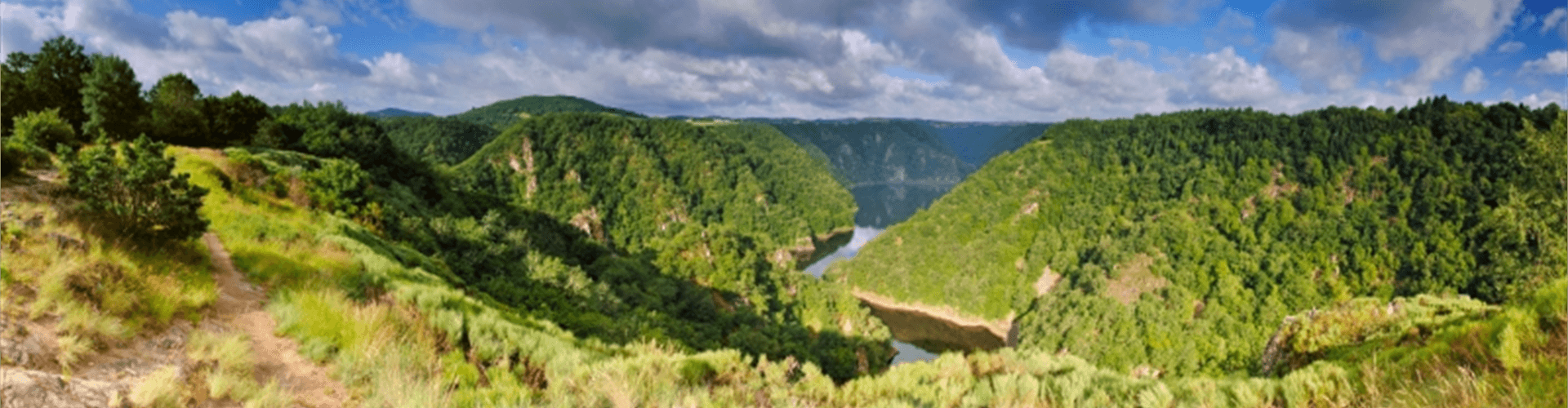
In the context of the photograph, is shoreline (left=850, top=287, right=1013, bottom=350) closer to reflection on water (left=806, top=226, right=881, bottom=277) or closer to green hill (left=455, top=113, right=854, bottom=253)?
reflection on water (left=806, top=226, right=881, bottom=277)

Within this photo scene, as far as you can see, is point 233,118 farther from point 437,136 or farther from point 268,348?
point 437,136

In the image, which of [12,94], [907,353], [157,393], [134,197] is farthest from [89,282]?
[907,353]

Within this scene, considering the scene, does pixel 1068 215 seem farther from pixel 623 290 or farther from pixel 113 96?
pixel 113 96

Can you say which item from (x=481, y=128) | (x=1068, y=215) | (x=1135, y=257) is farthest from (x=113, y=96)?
(x=481, y=128)

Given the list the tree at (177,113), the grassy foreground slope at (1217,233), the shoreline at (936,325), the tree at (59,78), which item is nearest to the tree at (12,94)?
the tree at (59,78)

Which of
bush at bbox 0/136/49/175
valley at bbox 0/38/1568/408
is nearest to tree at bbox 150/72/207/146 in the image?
valley at bbox 0/38/1568/408

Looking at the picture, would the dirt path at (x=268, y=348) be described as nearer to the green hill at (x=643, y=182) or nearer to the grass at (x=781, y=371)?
the grass at (x=781, y=371)
